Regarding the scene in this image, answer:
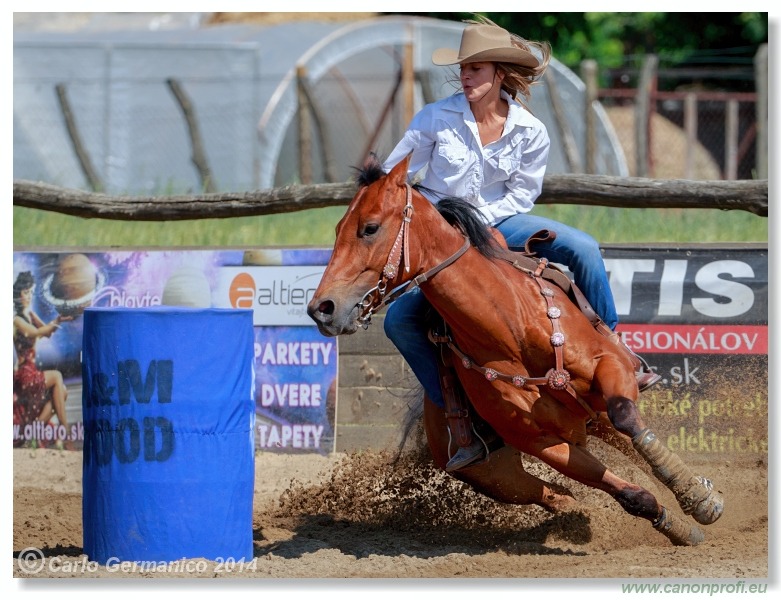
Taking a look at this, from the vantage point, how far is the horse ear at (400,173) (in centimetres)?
514

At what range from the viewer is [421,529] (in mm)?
6910

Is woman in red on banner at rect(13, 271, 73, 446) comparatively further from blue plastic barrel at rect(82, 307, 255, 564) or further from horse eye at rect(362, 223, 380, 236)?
horse eye at rect(362, 223, 380, 236)

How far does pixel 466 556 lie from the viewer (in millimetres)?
5969

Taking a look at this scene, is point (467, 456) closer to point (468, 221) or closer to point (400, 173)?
point (468, 221)

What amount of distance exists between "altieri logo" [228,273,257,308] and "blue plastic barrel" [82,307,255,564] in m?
2.83

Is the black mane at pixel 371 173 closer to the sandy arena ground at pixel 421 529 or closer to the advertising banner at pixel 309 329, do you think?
the sandy arena ground at pixel 421 529

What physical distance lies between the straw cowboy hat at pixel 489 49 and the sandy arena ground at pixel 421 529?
2.64 m

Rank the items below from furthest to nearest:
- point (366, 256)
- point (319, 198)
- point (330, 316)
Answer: point (319, 198) → point (366, 256) → point (330, 316)

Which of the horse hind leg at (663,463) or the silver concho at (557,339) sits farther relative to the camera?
the silver concho at (557,339)

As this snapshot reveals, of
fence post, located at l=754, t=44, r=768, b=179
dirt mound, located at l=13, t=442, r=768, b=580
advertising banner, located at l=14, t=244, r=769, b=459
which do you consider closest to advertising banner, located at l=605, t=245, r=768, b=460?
advertising banner, located at l=14, t=244, r=769, b=459

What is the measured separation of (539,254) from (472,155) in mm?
656

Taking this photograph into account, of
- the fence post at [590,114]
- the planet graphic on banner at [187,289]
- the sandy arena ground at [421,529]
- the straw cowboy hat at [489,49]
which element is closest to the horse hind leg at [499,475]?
the sandy arena ground at [421,529]

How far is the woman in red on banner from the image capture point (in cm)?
857

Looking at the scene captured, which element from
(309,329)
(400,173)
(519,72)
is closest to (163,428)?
(400,173)
